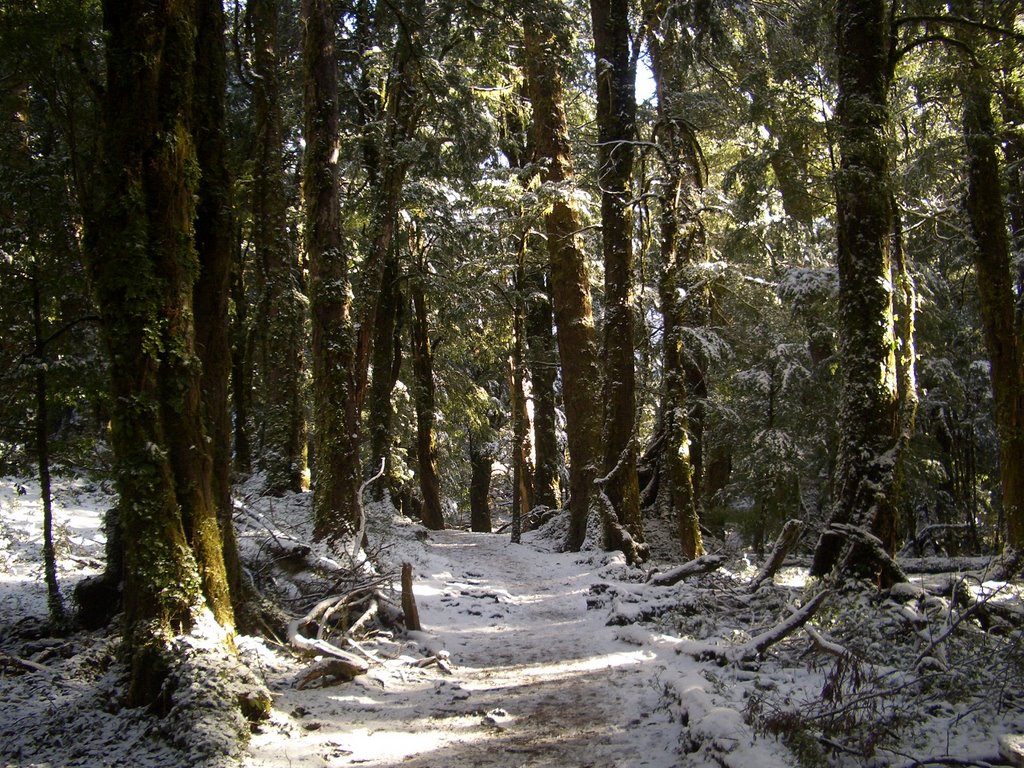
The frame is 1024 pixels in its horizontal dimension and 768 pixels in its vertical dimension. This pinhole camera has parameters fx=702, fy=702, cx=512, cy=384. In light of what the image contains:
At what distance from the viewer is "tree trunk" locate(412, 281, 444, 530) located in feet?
61.6

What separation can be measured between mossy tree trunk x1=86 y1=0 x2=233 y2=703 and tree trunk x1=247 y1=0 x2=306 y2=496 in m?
8.29

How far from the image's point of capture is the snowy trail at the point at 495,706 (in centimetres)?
463

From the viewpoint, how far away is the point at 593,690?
5934 millimetres

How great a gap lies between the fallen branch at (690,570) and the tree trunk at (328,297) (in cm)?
427

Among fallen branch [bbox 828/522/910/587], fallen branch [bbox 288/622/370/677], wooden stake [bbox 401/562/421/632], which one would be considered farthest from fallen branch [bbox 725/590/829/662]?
wooden stake [bbox 401/562/421/632]

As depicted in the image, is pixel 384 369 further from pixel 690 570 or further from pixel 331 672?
pixel 331 672

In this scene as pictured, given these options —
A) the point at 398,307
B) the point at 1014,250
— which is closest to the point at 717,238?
the point at 1014,250

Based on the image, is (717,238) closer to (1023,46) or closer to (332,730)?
(1023,46)

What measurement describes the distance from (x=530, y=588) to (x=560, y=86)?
10.4 m

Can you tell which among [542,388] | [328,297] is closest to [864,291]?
[328,297]

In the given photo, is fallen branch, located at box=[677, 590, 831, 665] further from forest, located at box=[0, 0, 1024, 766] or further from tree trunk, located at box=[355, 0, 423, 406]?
tree trunk, located at box=[355, 0, 423, 406]

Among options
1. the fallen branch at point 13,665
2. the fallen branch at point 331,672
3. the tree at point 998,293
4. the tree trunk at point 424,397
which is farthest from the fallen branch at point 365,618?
the tree trunk at point 424,397

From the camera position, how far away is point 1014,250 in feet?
39.2

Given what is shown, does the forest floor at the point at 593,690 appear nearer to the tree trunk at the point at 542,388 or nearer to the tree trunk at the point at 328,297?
the tree trunk at the point at 328,297
